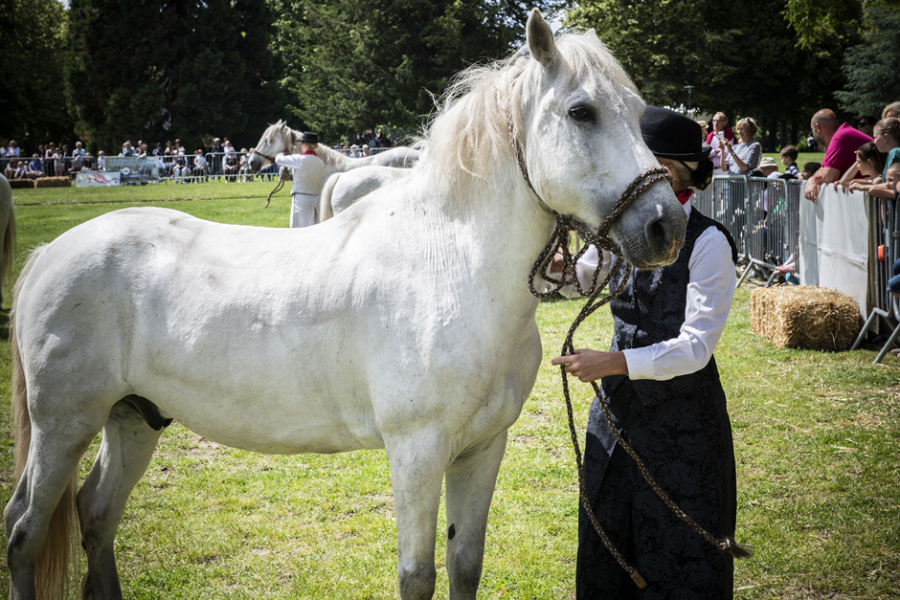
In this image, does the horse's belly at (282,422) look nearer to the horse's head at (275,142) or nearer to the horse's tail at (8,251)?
the horse's tail at (8,251)

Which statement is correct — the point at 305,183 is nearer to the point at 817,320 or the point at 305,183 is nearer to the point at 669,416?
the point at 817,320

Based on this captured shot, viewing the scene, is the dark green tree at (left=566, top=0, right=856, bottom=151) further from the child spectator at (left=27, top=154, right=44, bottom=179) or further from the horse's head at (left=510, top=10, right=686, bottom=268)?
the horse's head at (left=510, top=10, right=686, bottom=268)

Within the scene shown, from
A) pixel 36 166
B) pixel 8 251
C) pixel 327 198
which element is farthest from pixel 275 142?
pixel 36 166

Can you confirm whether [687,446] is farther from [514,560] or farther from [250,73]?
[250,73]

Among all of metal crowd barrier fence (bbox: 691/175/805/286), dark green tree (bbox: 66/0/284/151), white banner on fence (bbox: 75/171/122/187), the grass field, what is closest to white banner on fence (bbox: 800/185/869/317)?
metal crowd barrier fence (bbox: 691/175/805/286)

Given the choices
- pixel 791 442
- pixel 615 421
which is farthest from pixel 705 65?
pixel 615 421

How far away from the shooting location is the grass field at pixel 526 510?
3203 millimetres

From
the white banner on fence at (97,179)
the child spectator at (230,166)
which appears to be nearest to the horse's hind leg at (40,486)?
the white banner on fence at (97,179)

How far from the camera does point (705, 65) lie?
37406 mm

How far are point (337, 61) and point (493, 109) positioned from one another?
34072 mm

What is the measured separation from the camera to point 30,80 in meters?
39.0

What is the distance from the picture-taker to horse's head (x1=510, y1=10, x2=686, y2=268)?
5.85 feet

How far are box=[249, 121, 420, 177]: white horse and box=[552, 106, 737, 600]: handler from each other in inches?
333

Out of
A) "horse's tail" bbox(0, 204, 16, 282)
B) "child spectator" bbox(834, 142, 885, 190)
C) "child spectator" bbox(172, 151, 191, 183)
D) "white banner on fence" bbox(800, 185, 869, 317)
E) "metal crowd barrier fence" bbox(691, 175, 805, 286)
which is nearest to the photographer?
"white banner on fence" bbox(800, 185, 869, 317)
